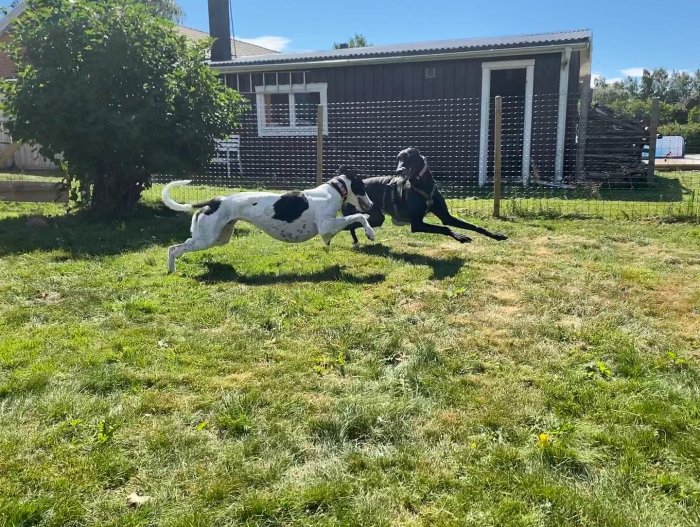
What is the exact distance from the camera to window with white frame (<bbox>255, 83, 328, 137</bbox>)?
1451 cm

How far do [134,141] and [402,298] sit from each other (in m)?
5.17

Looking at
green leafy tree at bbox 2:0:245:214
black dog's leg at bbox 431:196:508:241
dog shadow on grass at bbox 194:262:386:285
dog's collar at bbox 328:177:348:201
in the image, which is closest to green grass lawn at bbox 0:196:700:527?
dog shadow on grass at bbox 194:262:386:285

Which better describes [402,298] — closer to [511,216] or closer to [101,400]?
[101,400]

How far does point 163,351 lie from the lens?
11.2ft

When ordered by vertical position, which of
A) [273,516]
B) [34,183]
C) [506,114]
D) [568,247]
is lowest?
[273,516]

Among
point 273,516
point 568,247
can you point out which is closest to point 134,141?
point 568,247

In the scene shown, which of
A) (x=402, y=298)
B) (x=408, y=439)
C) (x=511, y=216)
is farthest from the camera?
(x=511, y=216)

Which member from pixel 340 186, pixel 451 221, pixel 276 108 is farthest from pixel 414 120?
pixel 340 186

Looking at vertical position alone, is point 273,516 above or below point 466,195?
below

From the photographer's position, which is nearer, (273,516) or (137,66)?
(273,516)

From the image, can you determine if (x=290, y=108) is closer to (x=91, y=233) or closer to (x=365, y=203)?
(x=91, y=233)

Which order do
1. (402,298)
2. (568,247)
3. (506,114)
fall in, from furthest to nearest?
1. (506,114)
2. (568,247)
3. (402,298)

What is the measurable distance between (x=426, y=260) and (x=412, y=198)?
92 centimetres

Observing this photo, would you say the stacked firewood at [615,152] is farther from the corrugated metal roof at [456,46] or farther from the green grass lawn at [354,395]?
the green grass lawn at [354,395]
